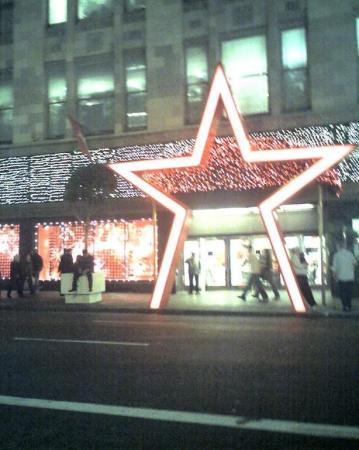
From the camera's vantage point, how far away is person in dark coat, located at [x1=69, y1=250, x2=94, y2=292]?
1716 centimetres

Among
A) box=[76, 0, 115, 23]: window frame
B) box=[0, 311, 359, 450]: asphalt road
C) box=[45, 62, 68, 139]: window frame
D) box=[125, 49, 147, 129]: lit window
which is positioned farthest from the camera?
box=[45, 62, 68, 139]: window frame

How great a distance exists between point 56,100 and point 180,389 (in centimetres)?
1832

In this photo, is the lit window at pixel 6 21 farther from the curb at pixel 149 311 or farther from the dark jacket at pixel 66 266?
the curb at pixel 149 311

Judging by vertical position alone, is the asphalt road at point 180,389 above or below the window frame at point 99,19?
below

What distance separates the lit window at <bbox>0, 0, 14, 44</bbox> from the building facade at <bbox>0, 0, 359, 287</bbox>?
60 millimetres

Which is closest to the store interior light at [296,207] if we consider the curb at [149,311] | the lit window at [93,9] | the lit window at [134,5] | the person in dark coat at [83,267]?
the curb at [149,311]

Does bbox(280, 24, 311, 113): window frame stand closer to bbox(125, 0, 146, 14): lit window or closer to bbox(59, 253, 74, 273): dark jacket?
bbox(125, 0, 146, 14): lit window

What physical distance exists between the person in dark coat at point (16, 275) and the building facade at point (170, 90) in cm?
285

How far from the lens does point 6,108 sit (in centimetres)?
2344

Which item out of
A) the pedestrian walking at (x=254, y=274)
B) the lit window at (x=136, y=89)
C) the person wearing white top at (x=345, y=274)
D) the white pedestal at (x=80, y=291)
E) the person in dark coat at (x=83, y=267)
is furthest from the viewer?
the lit window at (x=136, y=89)

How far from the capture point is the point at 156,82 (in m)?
20.8

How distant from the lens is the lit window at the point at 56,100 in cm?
2248

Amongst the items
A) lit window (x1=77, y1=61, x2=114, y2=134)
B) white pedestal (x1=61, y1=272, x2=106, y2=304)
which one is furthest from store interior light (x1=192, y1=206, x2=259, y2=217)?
white pedestal (x1=61, y1=272, x2=106, y2=304)

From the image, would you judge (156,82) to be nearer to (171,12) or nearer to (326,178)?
(171,12)
